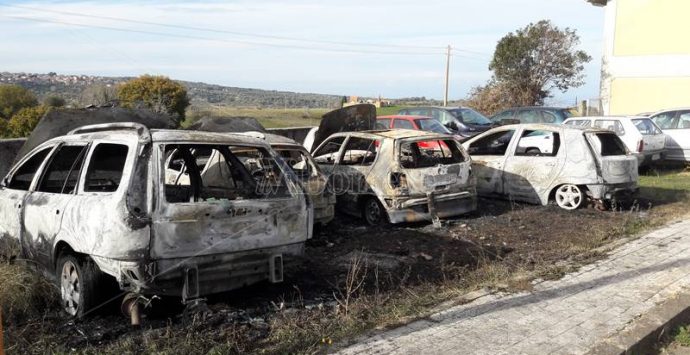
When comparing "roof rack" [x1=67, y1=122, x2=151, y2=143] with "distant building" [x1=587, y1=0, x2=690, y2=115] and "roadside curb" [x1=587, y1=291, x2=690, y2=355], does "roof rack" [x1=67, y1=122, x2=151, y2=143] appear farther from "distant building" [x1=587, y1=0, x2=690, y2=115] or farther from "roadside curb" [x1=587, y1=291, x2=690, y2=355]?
"distant building" [x1=587, y1=0, x2=690, y2=115]

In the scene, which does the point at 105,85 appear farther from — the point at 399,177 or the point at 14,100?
the point at 399,177

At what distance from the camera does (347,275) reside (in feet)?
20.0

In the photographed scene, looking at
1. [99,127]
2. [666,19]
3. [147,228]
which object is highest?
[666,19]

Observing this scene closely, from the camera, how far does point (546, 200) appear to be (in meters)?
9.98

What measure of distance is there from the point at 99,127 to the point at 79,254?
135 centimetres

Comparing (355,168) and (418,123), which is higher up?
(418,123)

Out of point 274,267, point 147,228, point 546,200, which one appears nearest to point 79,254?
point 147,228

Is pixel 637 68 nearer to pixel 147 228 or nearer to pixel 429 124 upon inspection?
pixel 429 124

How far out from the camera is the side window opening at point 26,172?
6.32m

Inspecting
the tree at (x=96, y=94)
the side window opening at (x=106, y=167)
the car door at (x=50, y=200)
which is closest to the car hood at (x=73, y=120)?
the car door at (x=50, y=200)

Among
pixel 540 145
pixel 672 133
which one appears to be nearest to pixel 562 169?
pixel 540 145

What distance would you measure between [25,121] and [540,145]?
12.3m

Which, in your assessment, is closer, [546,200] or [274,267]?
[274,267]

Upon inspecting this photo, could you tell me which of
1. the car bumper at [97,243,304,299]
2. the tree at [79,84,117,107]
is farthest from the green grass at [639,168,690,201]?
the tree at [79,84,117,107]
